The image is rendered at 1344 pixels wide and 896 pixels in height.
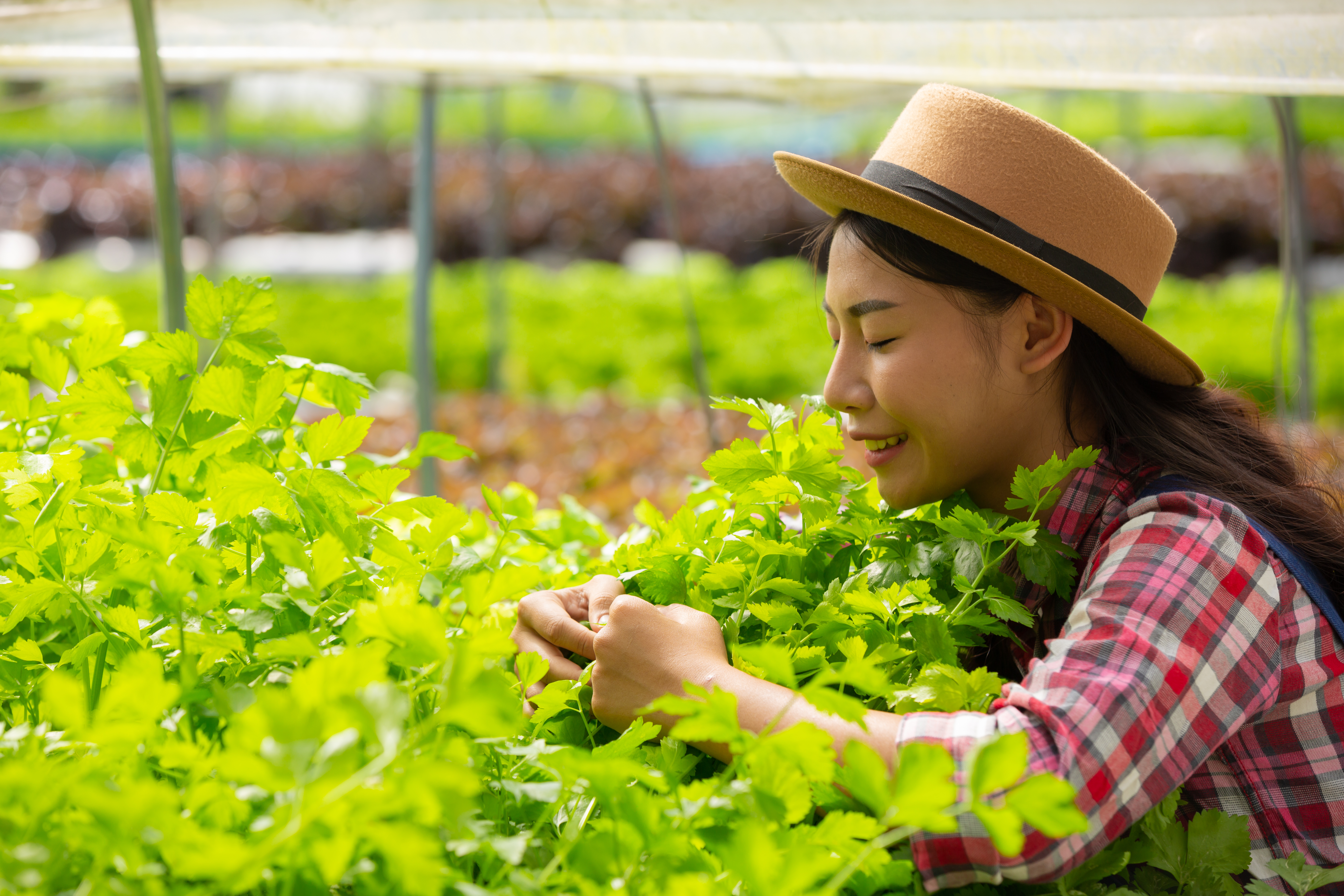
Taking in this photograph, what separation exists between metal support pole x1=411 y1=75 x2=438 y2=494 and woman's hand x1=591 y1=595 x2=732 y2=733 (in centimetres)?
188

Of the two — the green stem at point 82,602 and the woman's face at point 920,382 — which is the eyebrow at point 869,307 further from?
the green stem at point 82,602

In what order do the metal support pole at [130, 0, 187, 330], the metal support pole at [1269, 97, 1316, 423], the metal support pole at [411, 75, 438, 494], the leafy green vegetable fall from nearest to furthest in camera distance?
the leafy green vegetable → the metal support pole at [130, 0, 187, 330] → the metal support pole at [1269, 97, 1316, 423] → the metal support pole at [411, 75, 438, 494]

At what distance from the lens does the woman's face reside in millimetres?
1214

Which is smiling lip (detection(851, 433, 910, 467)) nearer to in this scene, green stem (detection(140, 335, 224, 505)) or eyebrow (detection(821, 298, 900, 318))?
eyebrow (detection(821, 298, 900, 318))

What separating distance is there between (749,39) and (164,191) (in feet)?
3.36

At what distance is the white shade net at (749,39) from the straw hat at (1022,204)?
0.57 metres

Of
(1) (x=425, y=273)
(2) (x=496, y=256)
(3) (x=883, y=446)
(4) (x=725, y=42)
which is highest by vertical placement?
(4) (x=725, y=42)

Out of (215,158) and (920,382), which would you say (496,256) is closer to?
(215,158)

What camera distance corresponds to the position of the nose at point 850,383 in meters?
1.24

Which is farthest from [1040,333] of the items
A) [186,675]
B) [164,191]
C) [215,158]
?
[215,158]

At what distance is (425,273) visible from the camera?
3123 mm

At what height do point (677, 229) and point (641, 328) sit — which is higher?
point (677, 229)

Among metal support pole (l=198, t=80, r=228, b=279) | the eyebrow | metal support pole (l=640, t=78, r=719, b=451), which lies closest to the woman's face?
the eyebrow

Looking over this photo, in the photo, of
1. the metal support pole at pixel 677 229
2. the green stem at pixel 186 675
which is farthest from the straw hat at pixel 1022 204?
the metal support pole at pixel 677 229
